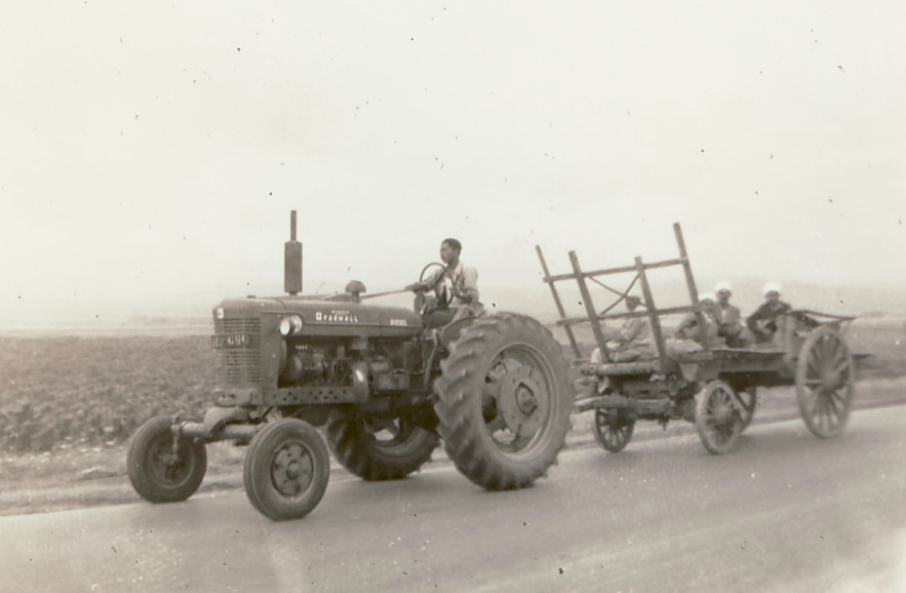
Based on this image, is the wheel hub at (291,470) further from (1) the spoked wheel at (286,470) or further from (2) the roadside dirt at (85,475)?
(2) the roadside dirt at (85,475)

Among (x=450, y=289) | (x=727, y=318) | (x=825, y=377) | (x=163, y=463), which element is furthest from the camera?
(x=727, y=318)

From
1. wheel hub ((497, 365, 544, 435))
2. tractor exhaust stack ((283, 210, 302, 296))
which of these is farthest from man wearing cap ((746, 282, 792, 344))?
tractor exhaust stack ((283, 210, 302, 296))

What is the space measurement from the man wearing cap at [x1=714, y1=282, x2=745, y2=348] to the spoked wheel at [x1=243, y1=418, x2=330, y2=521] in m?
5.78

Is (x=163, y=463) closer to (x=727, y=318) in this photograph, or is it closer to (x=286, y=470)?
(x=286, y=470)

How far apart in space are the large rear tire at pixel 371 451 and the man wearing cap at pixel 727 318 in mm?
4105

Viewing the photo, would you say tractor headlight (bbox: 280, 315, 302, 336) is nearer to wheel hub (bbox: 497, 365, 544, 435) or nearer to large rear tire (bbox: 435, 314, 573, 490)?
large rear tire (bbox: 435, 314, 573, 490)

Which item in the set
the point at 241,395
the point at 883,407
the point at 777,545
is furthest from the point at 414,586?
the point at 883,407

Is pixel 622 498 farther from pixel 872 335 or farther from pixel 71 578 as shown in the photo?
pixel 872 335

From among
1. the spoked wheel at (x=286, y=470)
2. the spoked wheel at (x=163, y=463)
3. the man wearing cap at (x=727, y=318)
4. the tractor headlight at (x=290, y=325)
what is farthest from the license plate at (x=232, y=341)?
the man wearing cap at (x=727, y=318)

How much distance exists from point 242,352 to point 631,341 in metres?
4.80

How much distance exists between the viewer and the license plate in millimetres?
6914

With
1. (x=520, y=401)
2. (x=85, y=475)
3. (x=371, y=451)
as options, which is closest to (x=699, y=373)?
(x=520, y=401)

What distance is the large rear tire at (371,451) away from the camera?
27.3ft

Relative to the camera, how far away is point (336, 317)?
24.1 ft
